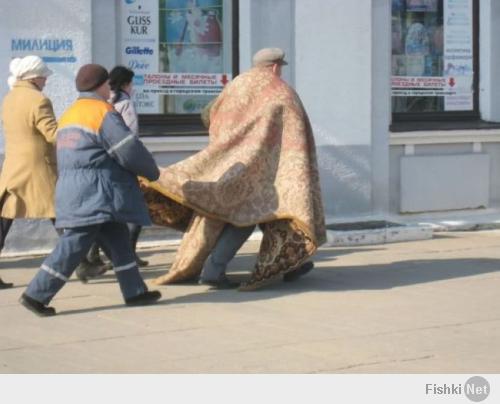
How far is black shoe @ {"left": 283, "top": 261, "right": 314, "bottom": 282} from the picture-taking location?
31.6 ft

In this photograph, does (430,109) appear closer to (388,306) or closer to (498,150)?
(498,150)

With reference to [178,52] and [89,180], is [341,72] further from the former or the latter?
[89,180]

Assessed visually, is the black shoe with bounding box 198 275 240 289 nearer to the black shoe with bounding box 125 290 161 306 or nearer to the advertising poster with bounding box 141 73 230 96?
the black shoe with bounding box 125 290 161 306

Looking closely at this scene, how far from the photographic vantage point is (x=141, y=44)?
12.2 meters

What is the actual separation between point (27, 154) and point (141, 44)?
10.3 ft

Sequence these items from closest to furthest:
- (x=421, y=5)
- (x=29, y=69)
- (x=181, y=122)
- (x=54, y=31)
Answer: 1. (x=29, y=69)
2. (x=54, y=31)
3. (x=181, y=122)
4. (x=421, y=5)

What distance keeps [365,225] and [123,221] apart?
4.50 meters

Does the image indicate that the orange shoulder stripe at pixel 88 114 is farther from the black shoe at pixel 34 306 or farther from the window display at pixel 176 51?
the window display at pixel 176 51

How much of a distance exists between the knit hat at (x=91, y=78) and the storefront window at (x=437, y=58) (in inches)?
235

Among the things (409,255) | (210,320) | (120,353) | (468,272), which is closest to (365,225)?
(409,255)

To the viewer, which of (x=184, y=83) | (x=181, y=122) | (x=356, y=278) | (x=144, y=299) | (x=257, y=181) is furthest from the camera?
(x=184, y=83)

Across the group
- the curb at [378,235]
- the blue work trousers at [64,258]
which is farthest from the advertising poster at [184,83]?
the blue work trousers at [64,258]

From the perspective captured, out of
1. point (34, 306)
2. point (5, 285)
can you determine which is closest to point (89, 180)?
point (34, 306)

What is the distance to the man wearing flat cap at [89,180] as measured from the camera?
8148mm
